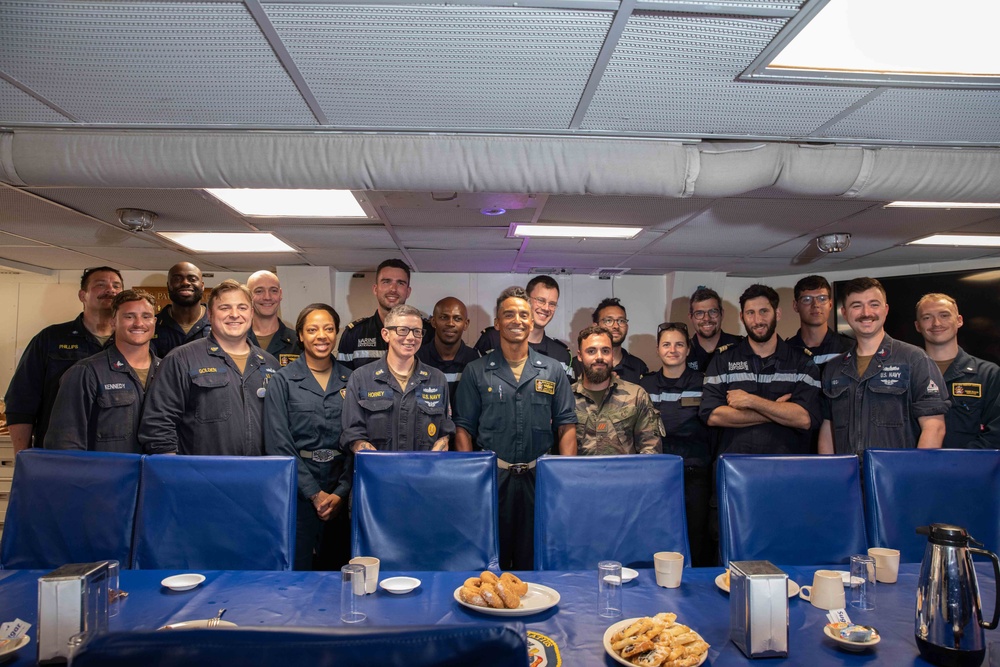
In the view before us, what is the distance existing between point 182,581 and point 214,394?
4.37 ft

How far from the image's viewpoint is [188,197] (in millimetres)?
3535

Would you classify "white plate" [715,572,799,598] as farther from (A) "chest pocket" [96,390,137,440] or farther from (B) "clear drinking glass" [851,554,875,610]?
(A) "chest pocket" [96,390,137,440]

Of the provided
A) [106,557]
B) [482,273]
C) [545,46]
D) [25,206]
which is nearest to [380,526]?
[106,557]

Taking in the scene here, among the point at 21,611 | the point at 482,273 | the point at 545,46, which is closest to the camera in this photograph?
the point at 21,611

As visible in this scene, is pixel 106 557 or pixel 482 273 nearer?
pixel 106 557

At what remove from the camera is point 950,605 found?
1301 mm

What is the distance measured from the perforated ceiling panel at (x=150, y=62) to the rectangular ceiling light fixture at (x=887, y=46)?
5.45 feet

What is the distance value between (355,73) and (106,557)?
186cm

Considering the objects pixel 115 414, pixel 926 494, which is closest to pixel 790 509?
pixel 926 494

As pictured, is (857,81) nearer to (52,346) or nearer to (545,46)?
(545,46)

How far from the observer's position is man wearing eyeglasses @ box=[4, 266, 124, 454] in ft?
11.2

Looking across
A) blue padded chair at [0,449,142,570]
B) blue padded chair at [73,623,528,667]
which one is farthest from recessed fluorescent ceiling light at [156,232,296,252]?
blue padded chair at [73,623,528,667]

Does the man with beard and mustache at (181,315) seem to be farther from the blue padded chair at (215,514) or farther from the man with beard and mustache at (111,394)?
the blue padded chair at (215,514)

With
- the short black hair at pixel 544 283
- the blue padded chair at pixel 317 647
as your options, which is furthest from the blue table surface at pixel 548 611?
the short black hair at pixel 544 283
